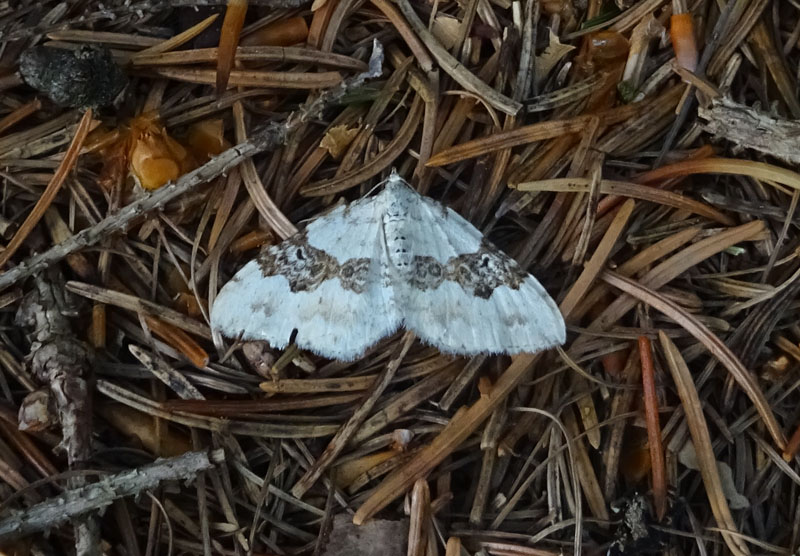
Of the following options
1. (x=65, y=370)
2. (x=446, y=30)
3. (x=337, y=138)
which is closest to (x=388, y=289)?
(x=337, y=138)

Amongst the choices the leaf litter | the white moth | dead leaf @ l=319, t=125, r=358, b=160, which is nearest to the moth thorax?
the white moth

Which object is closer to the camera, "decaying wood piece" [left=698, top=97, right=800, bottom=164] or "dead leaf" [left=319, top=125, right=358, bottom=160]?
"decaying wood piece" [left=698, top=97, right=800, bottom=164]

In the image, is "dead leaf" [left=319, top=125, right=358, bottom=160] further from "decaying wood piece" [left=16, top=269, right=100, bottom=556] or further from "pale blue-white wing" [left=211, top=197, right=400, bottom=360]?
"decaying wood piece" [left=16, top=269, right=100, bottom=556]

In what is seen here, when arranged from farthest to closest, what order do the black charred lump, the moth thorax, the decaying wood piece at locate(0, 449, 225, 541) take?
the moth thorax → the black charred lump → the decaying wood piece at locate(0, 449, 225, 541)

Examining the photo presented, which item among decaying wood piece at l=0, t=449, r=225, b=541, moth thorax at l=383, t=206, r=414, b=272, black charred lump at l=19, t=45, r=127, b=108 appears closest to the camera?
decaying wood piece at l=0, t=449, r=225, b=541

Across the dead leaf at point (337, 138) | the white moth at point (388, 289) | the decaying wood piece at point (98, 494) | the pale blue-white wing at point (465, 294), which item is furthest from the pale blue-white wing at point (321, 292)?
the decaying wood piece at point (98, 494)

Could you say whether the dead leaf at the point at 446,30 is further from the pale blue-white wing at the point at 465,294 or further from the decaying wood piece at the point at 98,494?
the decaying wood piece at the point at 98,494

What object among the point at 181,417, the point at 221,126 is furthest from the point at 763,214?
the point at 181,417
